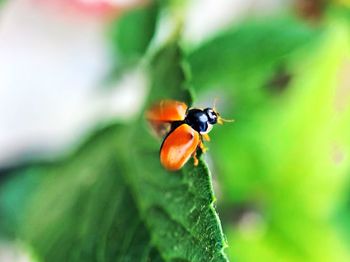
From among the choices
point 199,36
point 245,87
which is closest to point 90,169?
point 245,87

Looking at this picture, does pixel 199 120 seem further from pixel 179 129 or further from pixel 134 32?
pixel 134 32

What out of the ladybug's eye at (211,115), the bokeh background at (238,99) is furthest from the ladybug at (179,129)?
the bokeh background at (238,99)

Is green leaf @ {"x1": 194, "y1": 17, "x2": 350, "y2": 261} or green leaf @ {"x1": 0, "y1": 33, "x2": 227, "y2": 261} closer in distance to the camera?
green leaf @ {"x1": 0, "y1": 33, "x2": 227, "y2": 261}

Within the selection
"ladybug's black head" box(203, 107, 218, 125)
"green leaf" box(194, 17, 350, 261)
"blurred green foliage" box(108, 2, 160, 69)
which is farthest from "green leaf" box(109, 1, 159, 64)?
"ladybug's black head" box(203, 107, 218, 125)

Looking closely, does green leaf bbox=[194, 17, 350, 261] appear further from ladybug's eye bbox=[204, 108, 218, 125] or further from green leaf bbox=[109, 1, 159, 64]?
ladybug's eye bbox=[204, 108, 218, 125]

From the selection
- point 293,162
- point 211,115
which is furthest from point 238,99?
point 211,115

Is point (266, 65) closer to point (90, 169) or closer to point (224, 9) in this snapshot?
point (90, 169)

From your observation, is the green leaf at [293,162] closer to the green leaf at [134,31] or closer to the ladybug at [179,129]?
the green leaf at [134,31]
